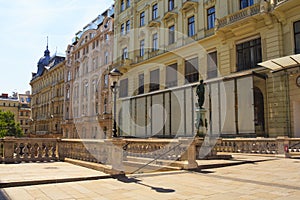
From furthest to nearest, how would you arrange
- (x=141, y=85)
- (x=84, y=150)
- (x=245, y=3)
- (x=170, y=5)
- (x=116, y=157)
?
(x=141, y=85) < (x=170, y=5) < (x=245, y=3) < (x=84, y=150) < (x=116, y=157)

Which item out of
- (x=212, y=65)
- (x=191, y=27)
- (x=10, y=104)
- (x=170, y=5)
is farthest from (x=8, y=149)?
(x=10, y=104)

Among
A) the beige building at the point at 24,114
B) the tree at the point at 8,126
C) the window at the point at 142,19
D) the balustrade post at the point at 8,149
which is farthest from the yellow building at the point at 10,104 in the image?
the balustrade post at the point at 8,149

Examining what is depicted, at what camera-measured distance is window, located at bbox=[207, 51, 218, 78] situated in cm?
2328

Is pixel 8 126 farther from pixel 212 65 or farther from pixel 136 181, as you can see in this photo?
pixel 136 181

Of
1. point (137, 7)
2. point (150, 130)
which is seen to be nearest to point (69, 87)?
point (137, 7)

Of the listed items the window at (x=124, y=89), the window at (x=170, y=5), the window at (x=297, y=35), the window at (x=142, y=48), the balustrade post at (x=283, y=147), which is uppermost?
the window at (x=170, y=5)

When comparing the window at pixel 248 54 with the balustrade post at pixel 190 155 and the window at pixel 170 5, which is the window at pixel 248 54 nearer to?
the window at pixel 170 5

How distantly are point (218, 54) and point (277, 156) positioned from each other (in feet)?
34.6

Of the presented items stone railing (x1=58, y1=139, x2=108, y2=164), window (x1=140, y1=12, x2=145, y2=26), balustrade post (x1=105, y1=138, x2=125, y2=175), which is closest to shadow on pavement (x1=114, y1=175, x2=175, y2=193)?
balustrade post (x1=105, y1=138, x2=125, y2=175)

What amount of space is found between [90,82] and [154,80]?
17.7 meters

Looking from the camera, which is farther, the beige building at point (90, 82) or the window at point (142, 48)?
the beige building at point (90, 82)

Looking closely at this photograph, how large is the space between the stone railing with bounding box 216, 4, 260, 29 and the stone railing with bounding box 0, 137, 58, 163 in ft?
48.2

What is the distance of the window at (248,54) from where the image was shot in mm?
20469

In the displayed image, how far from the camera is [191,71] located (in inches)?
1008
